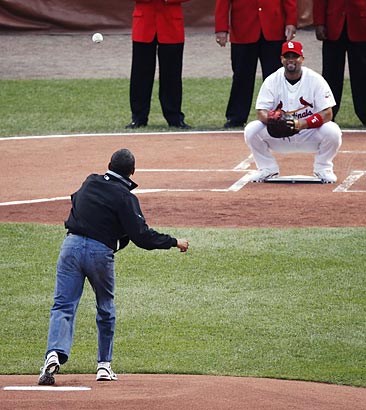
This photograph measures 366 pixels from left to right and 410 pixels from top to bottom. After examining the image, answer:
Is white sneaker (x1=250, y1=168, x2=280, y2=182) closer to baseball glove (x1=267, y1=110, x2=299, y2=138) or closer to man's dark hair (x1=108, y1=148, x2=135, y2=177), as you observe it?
baseball glove (x1=267, y1=110, x2=299, y2=138)

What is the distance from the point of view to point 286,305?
9.75 meters

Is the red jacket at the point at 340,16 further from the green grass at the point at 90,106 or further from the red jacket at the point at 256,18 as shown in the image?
the green grass at the point at 90,106

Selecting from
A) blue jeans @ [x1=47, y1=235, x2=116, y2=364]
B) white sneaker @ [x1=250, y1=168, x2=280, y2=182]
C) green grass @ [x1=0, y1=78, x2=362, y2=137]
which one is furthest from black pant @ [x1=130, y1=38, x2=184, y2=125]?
blue jeans @ [x1=47, y1=235, x2=116, y2=364]

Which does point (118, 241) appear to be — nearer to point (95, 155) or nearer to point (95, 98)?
point (95, 155)

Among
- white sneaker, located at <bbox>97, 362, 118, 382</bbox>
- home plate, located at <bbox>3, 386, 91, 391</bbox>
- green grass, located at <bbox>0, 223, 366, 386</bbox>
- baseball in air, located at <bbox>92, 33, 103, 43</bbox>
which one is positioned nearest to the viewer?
home plate, located at <bbox>3, 386, 91, 391</bbox>

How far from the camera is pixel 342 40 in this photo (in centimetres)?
1694

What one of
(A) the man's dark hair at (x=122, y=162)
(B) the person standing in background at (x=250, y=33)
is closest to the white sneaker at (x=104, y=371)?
(A) the man's dark hair at (x=122, y=162)

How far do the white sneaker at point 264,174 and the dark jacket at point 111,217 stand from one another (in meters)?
5.99

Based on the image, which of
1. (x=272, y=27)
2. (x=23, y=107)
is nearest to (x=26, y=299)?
(x=272, y=27)

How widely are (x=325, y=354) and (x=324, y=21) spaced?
28.9 feet

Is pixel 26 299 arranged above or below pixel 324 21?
below

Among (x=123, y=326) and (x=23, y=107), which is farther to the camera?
(x=23, y=107)

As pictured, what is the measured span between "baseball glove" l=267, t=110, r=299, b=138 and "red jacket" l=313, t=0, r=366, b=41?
3889 millimetres

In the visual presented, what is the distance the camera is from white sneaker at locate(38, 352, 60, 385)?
7516 millimetres
